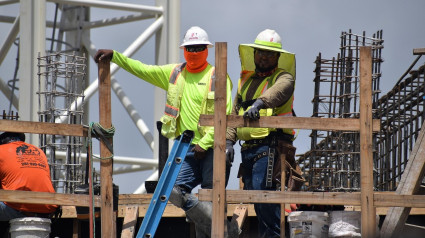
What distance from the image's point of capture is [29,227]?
Answer: 14.2 meters

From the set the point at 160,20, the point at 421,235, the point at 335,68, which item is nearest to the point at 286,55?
the point at 421,235

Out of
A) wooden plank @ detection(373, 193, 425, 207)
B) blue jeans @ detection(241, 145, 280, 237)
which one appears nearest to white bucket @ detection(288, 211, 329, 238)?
blue jeans @ detection(241, 145, 280, 237)

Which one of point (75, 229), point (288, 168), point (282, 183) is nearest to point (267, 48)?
point (288, 168)

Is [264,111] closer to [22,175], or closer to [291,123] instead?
[291,123]

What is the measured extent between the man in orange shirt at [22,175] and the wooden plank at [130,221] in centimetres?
91

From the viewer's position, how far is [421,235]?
14539 mm

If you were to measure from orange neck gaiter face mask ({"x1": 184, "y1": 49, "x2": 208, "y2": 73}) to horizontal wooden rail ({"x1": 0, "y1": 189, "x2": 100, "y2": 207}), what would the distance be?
215 cm

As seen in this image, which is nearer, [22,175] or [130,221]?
[22,175]

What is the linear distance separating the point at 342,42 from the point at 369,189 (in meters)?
8.53

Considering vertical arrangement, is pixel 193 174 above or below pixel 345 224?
above

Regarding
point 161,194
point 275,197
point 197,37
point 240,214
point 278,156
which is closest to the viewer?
point 275,197

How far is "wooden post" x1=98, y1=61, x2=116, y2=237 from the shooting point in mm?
13539

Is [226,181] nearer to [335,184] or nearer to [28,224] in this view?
[28,224]

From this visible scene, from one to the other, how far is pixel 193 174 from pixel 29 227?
206 cm
